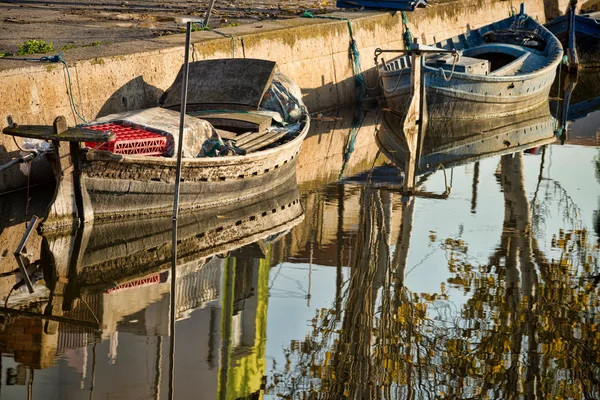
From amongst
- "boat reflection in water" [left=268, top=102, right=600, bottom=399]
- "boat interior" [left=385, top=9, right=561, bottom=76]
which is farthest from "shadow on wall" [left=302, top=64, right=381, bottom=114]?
"boat reflection in water" [left=268, top=102, right=600, bottom=399]

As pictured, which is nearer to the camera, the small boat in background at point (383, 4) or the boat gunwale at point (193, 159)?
the boat gunwale at point (193, 159)

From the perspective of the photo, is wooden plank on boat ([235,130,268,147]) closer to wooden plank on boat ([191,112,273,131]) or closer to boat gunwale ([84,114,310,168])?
wooden plank on boat ([191,112,273,131])

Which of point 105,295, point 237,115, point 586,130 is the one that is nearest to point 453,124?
point 586,130

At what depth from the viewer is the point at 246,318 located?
10383 mm

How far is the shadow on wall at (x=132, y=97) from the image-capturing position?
16581 millimetres

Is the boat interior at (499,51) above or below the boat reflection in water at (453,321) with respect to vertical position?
above

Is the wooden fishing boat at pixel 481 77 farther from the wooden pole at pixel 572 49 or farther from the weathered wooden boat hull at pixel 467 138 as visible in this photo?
the wooden pole at pixel 572 49

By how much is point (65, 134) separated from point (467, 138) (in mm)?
10197

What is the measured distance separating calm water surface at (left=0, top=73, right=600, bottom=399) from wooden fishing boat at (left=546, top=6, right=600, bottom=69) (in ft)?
49.9

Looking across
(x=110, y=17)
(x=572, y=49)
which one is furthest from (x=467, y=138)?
(x=572, y=49)

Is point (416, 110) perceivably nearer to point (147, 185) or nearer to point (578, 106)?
point (578, 106)

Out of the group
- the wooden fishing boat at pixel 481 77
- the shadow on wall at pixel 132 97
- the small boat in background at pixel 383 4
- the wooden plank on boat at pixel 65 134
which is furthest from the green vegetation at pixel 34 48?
the small boat in background at pixel 383 4

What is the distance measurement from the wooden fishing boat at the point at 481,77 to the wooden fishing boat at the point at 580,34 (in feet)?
13.1

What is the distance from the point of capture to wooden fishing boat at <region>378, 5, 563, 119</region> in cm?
2131
